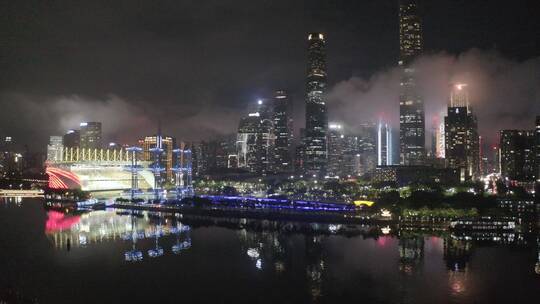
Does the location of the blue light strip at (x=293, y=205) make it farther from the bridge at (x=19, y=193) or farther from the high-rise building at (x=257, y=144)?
Result: the high-rise building at (x=257, y=144)

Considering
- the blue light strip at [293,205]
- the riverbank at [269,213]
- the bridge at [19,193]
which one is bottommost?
the riverbank at [269,213]

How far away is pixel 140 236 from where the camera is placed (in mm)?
21141

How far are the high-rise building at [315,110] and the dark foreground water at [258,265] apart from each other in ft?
137

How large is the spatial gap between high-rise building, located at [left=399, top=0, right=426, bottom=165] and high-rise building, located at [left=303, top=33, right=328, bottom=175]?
1032 centimetres

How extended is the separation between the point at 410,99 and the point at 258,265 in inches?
1898

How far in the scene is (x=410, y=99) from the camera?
59.8m

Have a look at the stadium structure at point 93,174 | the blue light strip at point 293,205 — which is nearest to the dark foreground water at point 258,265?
the blue light strip at point 293,205

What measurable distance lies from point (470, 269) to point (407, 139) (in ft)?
154

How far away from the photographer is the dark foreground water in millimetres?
12844

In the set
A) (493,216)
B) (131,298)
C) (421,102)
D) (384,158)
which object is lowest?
(131,298)

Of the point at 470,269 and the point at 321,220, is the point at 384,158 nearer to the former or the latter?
the point at 321,220

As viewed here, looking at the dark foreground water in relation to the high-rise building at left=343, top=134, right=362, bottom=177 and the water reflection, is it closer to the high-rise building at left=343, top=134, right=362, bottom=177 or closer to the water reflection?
the water reflection

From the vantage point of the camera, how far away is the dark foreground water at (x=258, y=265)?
12844 mm

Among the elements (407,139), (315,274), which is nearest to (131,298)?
(315,274)
